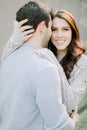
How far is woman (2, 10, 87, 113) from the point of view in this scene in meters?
1.51

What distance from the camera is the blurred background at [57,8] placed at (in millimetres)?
2525

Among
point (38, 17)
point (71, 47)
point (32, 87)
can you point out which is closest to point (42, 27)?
point (38, 17)

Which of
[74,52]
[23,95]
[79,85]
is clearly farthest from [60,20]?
[23,95]

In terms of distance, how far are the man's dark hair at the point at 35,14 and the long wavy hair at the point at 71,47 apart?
Result: 0.24m

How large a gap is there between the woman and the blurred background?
79 centimetres

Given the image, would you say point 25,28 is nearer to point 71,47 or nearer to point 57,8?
point 71,47

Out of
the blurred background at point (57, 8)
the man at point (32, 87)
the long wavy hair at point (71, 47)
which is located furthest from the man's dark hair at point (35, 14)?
the blurred background at point (57, 8)

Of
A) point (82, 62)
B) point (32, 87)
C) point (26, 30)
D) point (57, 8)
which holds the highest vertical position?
point (26, 30)

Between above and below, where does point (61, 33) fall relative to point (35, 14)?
below

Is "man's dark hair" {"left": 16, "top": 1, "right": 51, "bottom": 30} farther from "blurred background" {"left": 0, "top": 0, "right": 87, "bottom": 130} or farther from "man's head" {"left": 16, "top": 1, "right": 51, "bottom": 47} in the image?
"blurred background" {"left": 0, "top": 0, "right": 87, "bottom": 130}

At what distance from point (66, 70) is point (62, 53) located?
0.18 m

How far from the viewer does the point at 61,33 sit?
1748 mm

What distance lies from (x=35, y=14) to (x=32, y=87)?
1.17 ft

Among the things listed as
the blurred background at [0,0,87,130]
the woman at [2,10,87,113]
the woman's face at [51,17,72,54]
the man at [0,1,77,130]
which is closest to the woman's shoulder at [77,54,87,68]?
the woman at [2,10,87,113]
